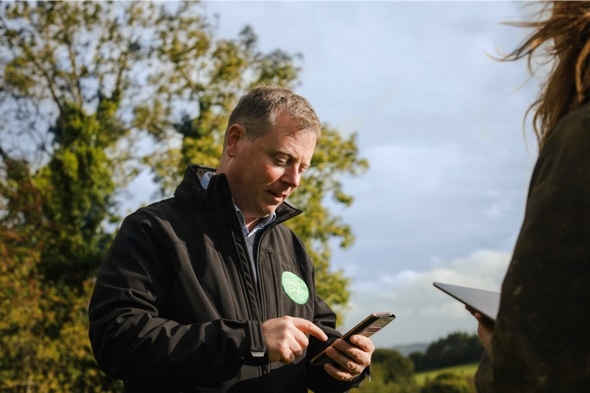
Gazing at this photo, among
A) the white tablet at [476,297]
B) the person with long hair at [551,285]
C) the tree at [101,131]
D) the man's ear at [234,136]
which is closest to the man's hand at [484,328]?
the white tablet at [476,297]

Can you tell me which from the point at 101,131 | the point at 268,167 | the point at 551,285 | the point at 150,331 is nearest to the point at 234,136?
the point at 268,167

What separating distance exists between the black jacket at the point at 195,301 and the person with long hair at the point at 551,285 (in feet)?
4.45

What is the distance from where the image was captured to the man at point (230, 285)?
281cm

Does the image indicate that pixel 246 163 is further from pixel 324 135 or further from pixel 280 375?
pixel 324 135

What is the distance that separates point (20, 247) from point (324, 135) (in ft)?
26.6

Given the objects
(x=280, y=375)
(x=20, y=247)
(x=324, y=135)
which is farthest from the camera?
(x=324, y=135)

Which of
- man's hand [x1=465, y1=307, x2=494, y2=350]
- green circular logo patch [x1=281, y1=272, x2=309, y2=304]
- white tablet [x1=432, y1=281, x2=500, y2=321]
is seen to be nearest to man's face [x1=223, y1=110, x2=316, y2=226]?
green circular logo patch [x1=281, y1=272, x2=309, y2=304]

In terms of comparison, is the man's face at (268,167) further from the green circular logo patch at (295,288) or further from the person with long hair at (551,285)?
the person with long hair at (551,285)

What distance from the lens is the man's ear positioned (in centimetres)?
345

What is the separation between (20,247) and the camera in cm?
2028

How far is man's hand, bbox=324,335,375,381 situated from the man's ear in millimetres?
928

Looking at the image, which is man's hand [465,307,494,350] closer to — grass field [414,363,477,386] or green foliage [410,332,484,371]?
grass field [414,363,477,386]

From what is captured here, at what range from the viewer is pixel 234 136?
3475 millimetres

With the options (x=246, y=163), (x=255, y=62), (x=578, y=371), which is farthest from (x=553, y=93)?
(x=255, y=62)
